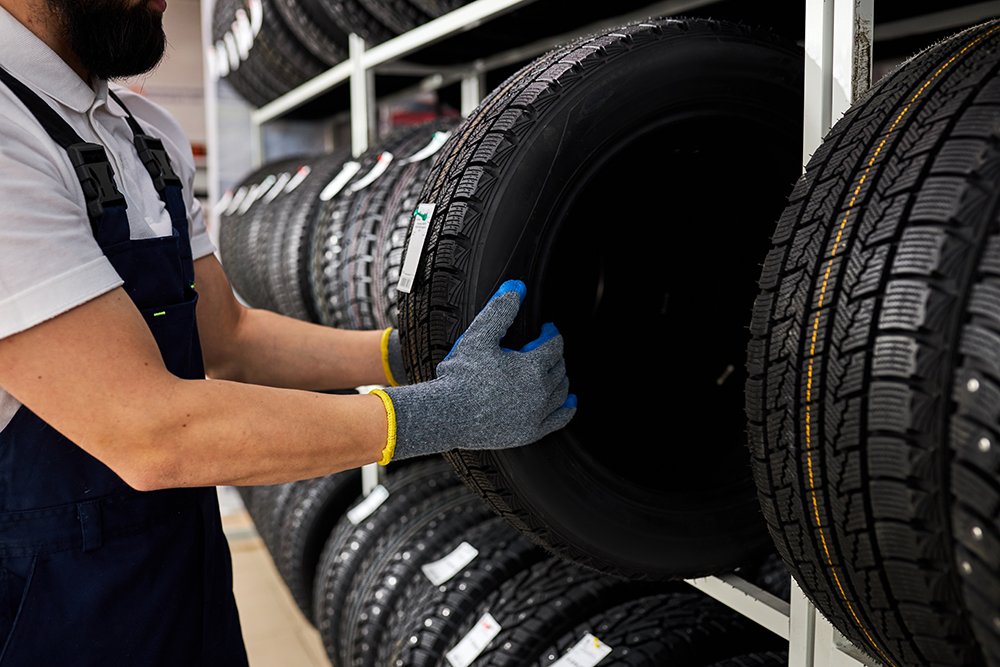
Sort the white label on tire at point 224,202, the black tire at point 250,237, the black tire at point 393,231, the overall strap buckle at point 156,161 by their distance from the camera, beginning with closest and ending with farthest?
the overall strap buckle at point 156,161
the black tire at point 393,231
the black tire at point 250,237
the white label on tire at point 224,202

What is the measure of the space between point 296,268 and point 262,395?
149 centimetres

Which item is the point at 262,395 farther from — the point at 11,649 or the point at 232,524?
the point at 232,524

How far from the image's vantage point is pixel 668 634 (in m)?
1.47

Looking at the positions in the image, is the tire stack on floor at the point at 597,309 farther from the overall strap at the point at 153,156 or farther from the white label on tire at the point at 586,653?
the overall strap at the point at 153,156

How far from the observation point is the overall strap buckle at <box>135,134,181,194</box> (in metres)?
1.39

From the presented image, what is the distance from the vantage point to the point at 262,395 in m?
1.11

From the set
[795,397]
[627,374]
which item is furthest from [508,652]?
[795,397]

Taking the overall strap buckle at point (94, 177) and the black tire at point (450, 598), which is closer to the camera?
the overall strap buckle at point (94, 177)

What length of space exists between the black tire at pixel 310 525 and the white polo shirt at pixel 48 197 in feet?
5.18

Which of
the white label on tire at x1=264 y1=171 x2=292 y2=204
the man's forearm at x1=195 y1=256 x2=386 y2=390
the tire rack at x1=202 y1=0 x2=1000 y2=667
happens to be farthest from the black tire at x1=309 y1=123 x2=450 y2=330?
the white label on tire at x1=264 y1=171 x2=292 y2=204

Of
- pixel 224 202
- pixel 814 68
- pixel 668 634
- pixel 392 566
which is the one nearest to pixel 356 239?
pixel 392 566

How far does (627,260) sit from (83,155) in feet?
3.01

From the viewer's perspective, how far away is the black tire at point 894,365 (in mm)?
661

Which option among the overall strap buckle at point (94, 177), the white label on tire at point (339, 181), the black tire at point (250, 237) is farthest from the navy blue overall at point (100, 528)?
the black tire at point (250, 237)
